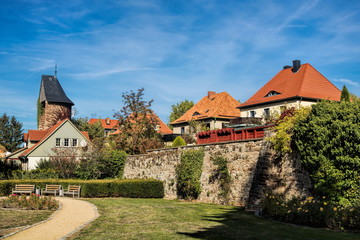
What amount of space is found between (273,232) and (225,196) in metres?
8.30

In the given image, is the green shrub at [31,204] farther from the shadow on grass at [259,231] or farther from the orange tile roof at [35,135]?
the orange tile roof at [35,135]

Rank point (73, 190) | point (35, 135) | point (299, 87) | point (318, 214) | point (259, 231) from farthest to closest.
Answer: point (35, 135)
point (299, 87)
point (73, 190)
point (318, 214)
point (259, 231)

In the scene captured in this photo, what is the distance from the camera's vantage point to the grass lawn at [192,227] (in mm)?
10117

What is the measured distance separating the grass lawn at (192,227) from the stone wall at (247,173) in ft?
6.46

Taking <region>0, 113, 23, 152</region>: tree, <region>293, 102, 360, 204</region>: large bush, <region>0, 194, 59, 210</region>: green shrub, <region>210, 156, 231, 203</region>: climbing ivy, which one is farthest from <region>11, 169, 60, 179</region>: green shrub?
<region>0, 113, 23, 152</region>: tree

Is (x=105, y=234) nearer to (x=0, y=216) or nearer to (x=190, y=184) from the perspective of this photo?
(x=0, y=216)

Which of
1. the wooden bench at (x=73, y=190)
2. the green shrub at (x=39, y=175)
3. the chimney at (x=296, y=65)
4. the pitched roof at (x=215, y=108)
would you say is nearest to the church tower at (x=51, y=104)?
the pitched roof at (x=215, y=108)

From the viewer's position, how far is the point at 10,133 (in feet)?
230

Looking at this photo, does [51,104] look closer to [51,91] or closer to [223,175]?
[51,91]

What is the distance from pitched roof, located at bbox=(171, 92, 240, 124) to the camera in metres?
48.5

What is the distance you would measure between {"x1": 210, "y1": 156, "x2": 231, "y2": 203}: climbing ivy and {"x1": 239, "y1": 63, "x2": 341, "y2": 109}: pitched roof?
18559 millimetres

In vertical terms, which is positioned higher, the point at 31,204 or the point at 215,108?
the point at 215,108

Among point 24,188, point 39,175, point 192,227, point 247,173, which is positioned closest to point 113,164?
point 39,175

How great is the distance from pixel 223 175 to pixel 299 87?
20.1 m
